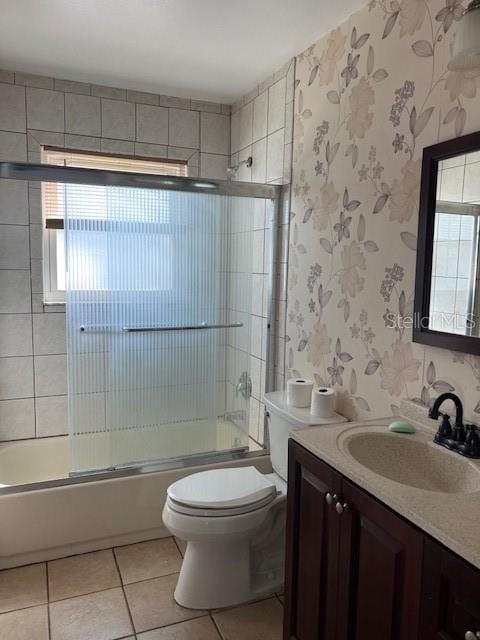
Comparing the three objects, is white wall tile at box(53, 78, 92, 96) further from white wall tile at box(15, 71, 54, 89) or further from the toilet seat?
the toilet seat

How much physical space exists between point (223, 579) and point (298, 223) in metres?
1.65

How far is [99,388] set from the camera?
2.31m

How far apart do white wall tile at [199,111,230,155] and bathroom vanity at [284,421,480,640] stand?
7.30 feet

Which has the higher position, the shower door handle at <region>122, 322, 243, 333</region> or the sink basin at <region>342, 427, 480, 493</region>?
the shower door handle at <region>122, 322, 243, 333</region>

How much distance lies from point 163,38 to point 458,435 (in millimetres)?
2122

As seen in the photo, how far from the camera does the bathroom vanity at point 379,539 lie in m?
0.98

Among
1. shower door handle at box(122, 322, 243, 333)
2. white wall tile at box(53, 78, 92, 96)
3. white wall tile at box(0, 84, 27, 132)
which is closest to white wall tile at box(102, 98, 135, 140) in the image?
white wall tile at box(53, 78, 92, 96)

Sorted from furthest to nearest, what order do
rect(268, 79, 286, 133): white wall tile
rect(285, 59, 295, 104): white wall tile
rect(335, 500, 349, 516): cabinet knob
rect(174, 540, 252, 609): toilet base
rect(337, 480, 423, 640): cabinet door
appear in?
1. rect(268, 79, 286, 133): white wall tile
2. rect(285, 59, 295, 104): white wall tile
3. rect(174, 540, 252, 609): toilet base
4. rect(335, 500, 349, 516): cabinet knob
5. rect(337, 480, 423, 640): cabinet door

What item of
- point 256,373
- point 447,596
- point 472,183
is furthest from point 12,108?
point 447,596

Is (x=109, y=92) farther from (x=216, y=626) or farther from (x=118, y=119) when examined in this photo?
(x=216, y=626)

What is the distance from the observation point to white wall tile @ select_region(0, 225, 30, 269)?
111 inches

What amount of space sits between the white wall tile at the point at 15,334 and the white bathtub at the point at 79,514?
842mm

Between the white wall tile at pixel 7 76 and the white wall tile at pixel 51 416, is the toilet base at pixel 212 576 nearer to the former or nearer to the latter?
the white wall tile at pixel 51 416

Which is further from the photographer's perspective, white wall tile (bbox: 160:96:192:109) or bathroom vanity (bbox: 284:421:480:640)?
white wall tile (bbox: 160:96:192:109)
